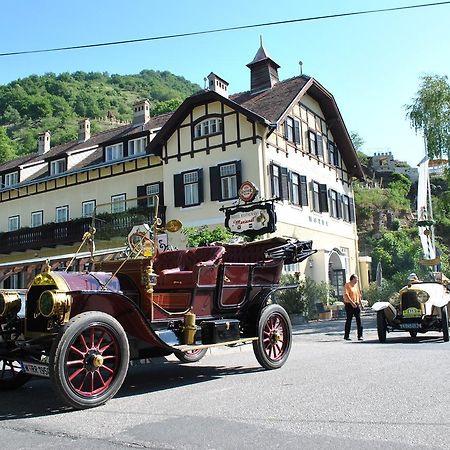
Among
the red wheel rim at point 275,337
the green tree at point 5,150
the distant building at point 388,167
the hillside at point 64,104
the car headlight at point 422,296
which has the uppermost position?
the hillside at point 64,104

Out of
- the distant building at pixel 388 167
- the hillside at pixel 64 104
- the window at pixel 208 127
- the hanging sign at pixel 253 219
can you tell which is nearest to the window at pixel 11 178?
the window at pixel 208 127

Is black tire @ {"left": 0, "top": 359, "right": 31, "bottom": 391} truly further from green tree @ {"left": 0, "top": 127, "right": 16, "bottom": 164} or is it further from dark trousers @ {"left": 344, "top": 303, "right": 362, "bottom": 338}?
green tree @ {"left": 0, "top": 127, "right": 16, "bottom": 164}

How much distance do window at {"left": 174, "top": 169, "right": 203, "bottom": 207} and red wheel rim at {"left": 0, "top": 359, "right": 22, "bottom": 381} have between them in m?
17.5

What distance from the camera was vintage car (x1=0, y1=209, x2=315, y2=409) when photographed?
5.94 meters

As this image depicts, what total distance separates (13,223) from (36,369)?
2836 centimetres

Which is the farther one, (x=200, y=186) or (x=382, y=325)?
(x=200, y=186)

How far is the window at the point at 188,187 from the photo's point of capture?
24828 mm

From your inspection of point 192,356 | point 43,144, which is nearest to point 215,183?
point 192,356

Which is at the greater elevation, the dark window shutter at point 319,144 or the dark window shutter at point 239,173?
the dark window shutter at point 319,144

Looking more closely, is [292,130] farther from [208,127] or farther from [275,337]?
[275,337]

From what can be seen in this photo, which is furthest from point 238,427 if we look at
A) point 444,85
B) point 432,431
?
point 444,85

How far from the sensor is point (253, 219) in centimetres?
1562

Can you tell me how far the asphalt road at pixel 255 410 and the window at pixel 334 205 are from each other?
20.6 metres

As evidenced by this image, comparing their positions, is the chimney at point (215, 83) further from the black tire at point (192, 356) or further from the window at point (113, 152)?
the black tire at point (192, 356)
